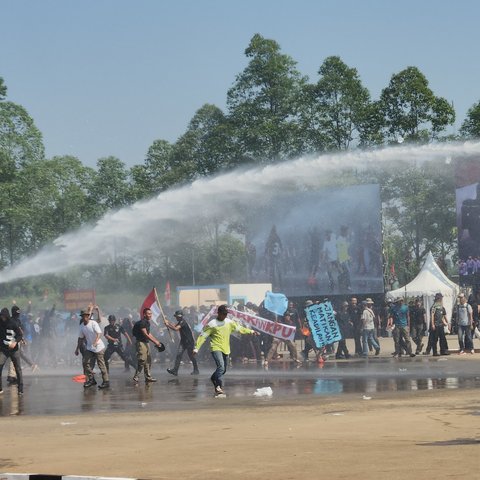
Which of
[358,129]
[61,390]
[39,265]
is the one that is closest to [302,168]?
[358,129]

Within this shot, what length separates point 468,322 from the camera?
96.1 feet

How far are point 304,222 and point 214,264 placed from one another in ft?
71.5

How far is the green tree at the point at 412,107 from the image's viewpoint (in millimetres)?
52000

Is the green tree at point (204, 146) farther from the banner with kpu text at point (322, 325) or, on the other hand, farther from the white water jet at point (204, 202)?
the banner with kpu text at point (322, 325)

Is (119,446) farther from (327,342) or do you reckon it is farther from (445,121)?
(445,121)

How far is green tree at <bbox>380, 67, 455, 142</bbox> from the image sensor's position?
5200 centimetres

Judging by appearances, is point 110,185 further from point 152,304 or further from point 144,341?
point 144,341

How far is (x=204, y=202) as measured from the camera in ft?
168

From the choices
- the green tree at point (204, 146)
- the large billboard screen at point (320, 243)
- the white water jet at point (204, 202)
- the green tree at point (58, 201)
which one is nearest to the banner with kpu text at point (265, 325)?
the white water jet at point (204, 202)

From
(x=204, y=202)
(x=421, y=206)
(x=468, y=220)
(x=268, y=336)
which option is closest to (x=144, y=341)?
(x=268, y=336)

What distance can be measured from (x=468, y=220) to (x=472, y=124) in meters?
15.7

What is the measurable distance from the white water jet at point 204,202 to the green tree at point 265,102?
1985 mm

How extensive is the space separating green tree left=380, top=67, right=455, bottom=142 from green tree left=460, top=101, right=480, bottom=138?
11.1ft

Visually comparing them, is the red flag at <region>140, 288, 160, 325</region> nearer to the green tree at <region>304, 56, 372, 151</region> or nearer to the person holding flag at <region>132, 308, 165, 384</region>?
the person holding flag at <region>132, 308, 165, 384</region>
